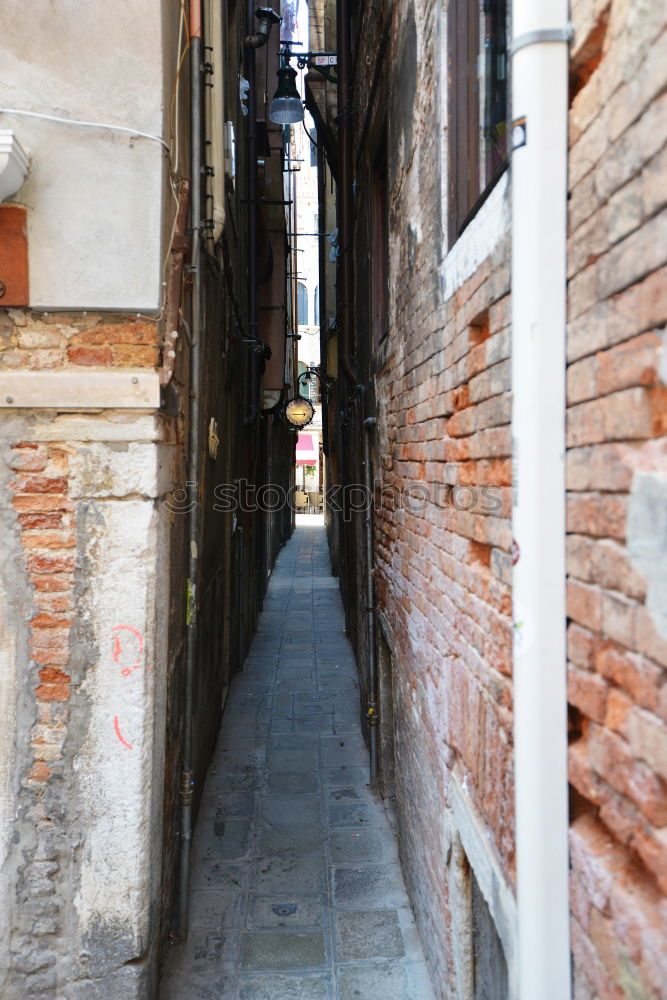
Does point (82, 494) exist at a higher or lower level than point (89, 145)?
lower

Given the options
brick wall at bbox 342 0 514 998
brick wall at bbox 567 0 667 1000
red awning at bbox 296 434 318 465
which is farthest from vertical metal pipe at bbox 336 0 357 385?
red awning at bbox 296 434 318 465

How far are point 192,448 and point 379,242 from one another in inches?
106

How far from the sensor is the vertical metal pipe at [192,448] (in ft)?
12.7

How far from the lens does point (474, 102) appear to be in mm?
2648

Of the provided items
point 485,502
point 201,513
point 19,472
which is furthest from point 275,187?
point 485,502

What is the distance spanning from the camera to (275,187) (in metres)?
12.0

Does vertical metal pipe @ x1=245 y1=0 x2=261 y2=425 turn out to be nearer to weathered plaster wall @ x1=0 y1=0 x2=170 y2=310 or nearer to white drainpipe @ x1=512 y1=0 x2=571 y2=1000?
weathered plaster wall @ x1=0 y1=0 x2=170 y2=310

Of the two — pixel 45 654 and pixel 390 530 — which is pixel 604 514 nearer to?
pixel 45 654

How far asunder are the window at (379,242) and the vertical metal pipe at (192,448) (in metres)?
1.74

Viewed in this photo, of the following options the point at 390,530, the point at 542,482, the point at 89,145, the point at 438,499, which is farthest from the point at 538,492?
the point at 390,530

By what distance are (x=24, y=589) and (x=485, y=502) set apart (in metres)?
2.11

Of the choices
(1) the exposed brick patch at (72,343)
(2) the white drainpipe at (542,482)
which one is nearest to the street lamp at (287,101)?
(1) the exposed brick patch at (72,343)

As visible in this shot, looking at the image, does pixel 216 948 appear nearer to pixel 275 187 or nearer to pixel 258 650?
pixel 258 650

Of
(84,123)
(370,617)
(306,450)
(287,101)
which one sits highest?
(287,101)
